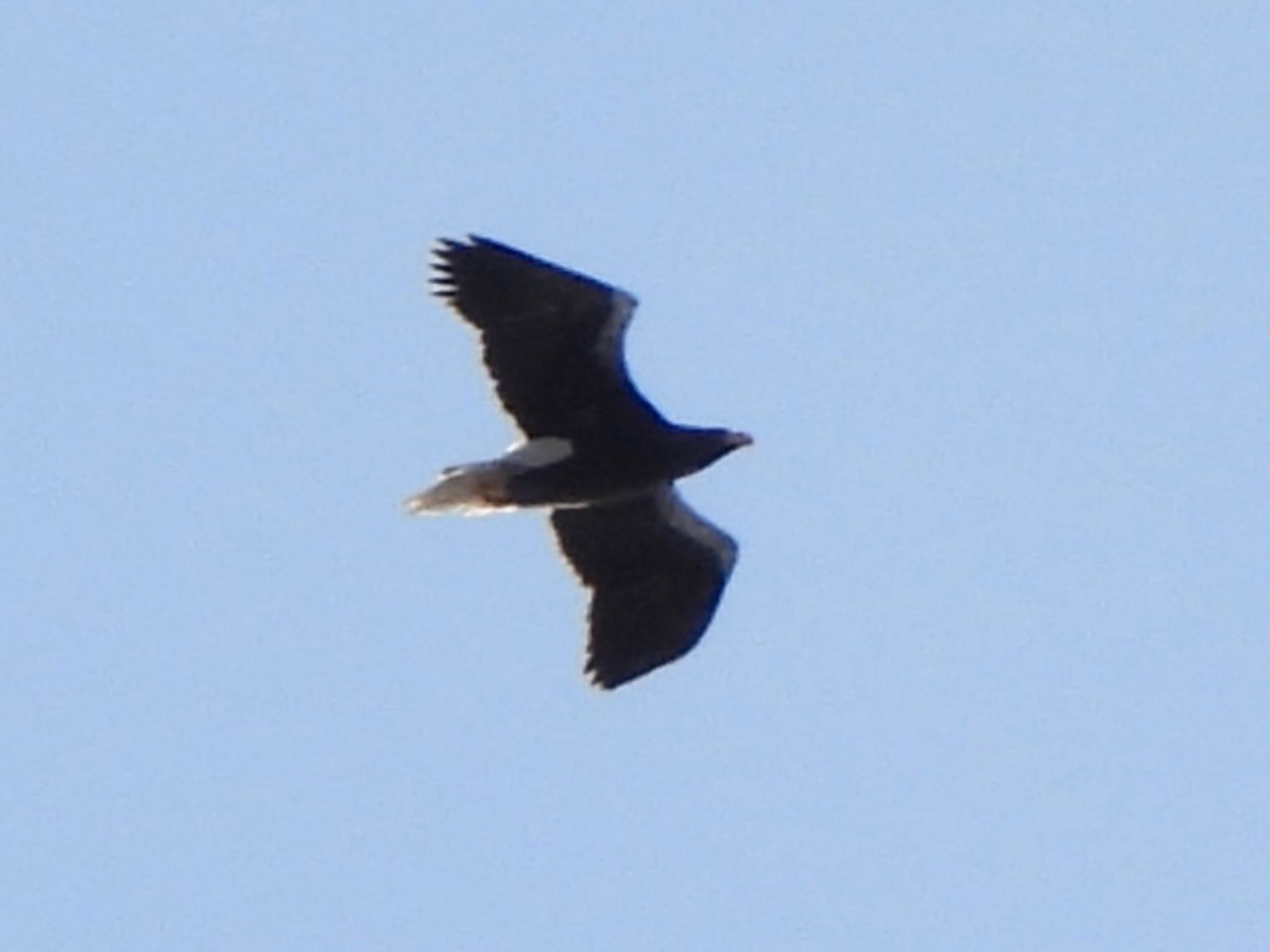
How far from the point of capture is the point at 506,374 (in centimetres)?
3725

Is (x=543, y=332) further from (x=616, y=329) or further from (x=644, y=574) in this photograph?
(x=644, y=574)

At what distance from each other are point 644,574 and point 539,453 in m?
1.34

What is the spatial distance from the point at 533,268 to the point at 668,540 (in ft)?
6.78

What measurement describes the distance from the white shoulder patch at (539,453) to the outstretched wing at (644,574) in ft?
2.96

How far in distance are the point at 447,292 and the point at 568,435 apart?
3.44ft

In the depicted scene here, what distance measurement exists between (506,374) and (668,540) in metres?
1.65

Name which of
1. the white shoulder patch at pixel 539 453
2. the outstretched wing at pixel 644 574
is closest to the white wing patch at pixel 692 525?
the outstretched wing at pixel 644 574

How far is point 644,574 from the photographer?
38.2m

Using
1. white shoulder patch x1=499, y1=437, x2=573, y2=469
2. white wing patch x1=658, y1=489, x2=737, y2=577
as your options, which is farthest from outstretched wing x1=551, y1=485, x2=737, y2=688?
white shoulder patch x1=499, y1=437, x2=573, y2=469

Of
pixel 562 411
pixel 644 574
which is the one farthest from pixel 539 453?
pixel 644 574

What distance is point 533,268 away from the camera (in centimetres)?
3706

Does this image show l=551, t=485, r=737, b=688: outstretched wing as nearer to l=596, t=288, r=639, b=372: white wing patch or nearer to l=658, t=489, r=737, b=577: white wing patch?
l=658, t=489, r=737, b=577: white wing patch

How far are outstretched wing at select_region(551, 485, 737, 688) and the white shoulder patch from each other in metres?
0.90

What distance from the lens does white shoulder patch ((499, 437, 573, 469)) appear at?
122 ft
